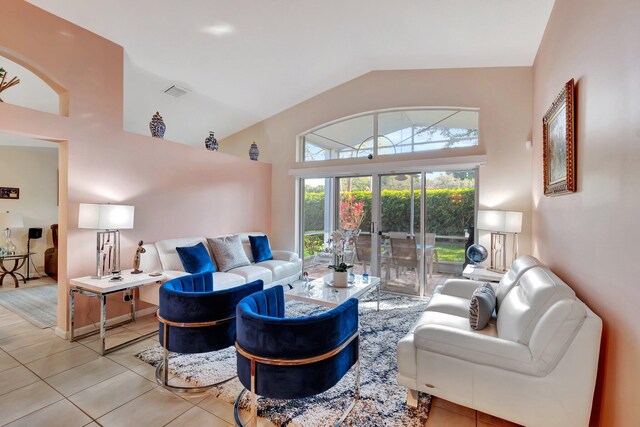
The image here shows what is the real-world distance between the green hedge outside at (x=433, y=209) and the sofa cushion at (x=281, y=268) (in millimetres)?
1365

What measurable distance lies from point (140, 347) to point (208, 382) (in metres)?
1.06

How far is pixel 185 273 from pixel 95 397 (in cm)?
170

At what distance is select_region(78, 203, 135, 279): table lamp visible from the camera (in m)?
2.99

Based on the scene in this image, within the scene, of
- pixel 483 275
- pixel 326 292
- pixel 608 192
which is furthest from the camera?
pixel 483 275

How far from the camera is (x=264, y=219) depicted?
588 cm

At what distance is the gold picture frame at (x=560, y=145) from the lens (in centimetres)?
214

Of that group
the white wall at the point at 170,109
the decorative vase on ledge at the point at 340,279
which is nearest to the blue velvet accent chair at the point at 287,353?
the decorative vase on ledge at the point at 340,279

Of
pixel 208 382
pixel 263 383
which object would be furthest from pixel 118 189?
pixel 263 383

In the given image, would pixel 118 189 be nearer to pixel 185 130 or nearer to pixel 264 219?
pixel 185 130

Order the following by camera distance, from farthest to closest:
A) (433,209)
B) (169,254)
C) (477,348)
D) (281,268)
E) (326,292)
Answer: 1. (281,268)
2. (433,209)
3. (169,254)
4. (326,292)
5. (477,348)

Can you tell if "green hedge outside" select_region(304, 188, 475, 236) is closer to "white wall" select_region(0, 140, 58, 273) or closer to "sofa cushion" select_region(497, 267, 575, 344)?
"sofa cushion" select_region(497, 267, 575, 344)

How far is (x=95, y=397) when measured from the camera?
217cm

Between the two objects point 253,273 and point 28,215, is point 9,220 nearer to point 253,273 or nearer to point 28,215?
point 28,215

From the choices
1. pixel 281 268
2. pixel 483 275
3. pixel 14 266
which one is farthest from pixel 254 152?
pixel 14 266
